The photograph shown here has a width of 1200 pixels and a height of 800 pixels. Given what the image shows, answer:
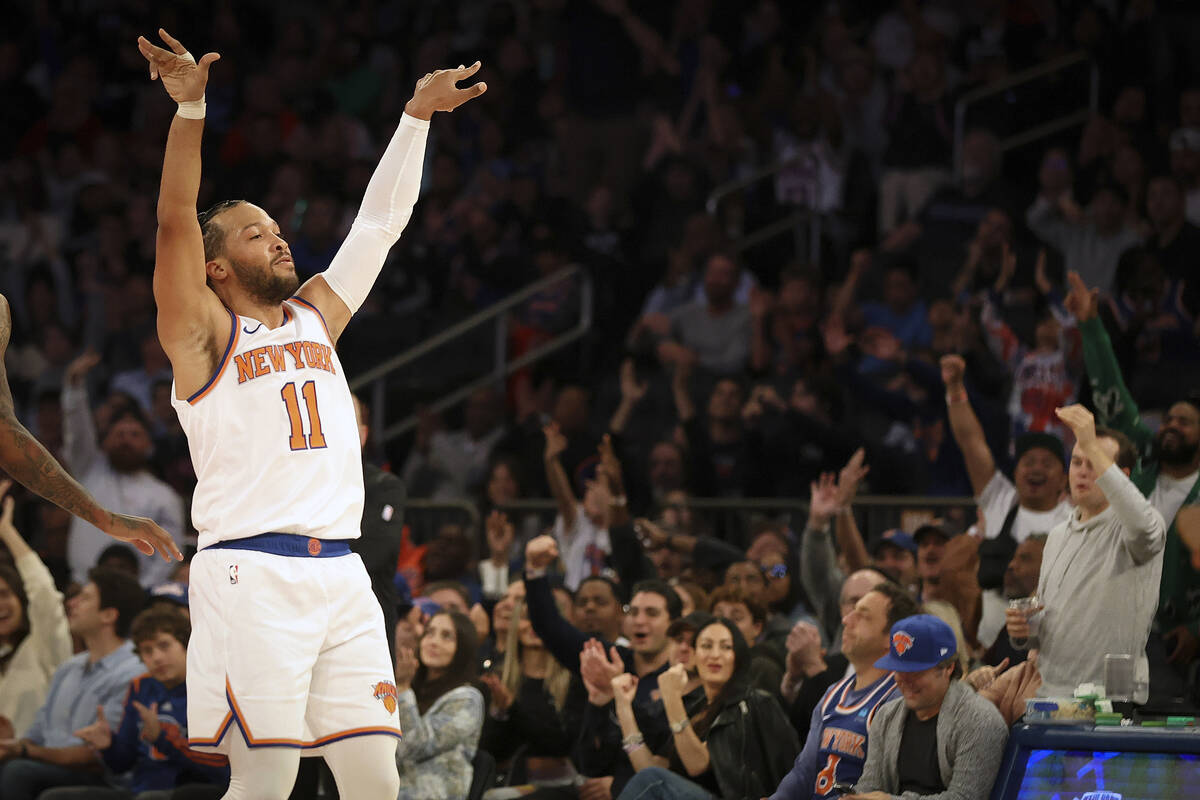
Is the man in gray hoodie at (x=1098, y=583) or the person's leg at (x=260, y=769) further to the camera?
the man in gray hoodie at (x=1098, y=583)

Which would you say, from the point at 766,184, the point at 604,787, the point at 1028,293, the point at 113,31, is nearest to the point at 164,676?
the point at 604,787

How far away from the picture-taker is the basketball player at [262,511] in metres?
4.14

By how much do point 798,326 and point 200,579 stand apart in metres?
6.56

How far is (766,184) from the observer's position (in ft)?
39.7

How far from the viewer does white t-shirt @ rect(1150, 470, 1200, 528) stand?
6668 mm

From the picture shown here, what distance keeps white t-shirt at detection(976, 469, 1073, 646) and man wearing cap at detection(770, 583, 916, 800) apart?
0.75m

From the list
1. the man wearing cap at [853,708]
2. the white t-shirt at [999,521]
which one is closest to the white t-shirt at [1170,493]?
the white t-shirt at [999,521]

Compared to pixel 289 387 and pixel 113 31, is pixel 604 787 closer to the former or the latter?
pixel 289 387

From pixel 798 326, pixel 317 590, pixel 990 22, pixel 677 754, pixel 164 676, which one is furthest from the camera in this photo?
pixel 990 22

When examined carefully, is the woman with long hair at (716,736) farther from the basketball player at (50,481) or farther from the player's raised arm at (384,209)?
the basketball player at (50,481)

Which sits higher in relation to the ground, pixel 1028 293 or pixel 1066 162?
pixel 1066 162

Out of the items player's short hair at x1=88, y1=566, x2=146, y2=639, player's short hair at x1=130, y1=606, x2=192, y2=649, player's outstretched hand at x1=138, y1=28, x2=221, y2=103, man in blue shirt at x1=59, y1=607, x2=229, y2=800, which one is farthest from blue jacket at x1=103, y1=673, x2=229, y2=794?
player's outstretched hand at x1=138, y1=28, x2=221, y2=103

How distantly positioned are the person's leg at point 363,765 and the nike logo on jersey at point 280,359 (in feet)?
3.18

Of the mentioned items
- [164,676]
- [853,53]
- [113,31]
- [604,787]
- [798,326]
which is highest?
[113,31]
